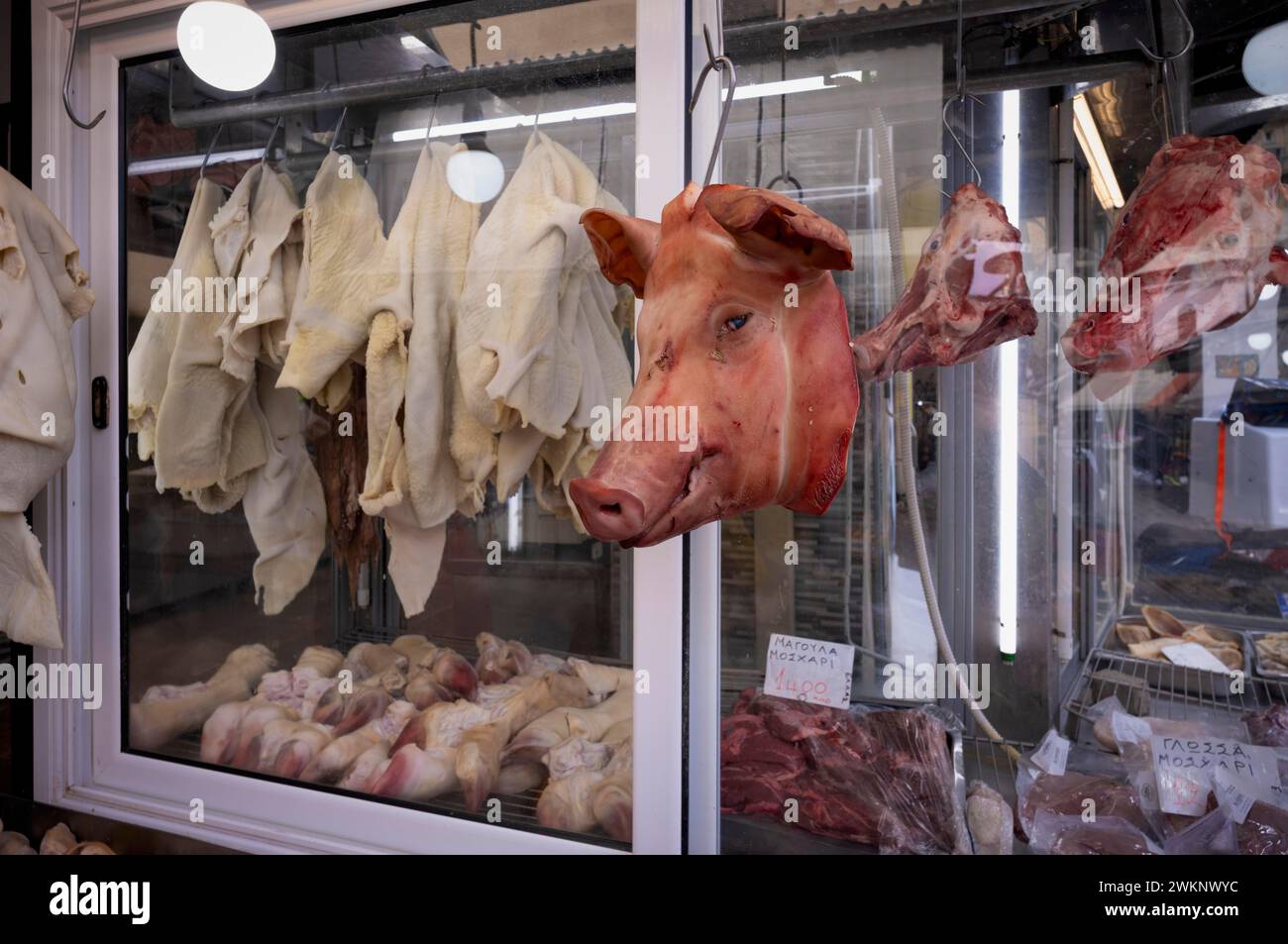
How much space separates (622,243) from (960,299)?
60cm

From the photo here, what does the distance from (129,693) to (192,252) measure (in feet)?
3.99

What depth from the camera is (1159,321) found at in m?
1.34

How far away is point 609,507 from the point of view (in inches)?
42.2

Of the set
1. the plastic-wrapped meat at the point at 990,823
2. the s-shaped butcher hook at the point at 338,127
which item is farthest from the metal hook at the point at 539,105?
the plastic-wrapped meat at the point at 990,823

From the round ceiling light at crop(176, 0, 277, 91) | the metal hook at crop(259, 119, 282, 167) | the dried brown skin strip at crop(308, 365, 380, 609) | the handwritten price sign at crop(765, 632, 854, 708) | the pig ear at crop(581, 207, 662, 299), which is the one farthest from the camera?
the dried brown skin strip at crop(308, 365, 380, 609)

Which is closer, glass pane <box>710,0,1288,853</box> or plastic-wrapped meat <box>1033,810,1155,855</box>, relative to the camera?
plastic-wrapped meat <box>1033,810,1155,855</box>

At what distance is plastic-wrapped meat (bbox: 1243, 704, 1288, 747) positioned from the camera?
1.57 m

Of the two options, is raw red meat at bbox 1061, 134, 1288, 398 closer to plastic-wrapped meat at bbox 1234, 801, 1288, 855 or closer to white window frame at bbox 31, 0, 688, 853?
plastic-wrapped meat at bbox 1234, 801, 1288, 855

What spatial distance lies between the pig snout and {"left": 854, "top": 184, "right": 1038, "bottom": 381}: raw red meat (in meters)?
0.56

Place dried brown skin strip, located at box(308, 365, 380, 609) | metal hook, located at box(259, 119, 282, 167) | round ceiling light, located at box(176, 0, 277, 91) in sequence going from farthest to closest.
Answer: dried brown skin strip, located at box(308, 365, 380, 609)
metal hook, located at box(259, 119, 282, 167)
round ceiling light, located at box(176, 0, 277, 91)

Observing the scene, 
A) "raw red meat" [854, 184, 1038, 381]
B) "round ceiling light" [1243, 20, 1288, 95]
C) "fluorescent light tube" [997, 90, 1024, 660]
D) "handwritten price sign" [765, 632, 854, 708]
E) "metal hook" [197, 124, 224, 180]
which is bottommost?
"handwritten price sign" [765, 632, 854, 708]

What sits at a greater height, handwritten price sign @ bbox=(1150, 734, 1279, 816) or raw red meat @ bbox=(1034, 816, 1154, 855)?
handwritten price sign @ bbox=(1150, 734, 1279, 816)

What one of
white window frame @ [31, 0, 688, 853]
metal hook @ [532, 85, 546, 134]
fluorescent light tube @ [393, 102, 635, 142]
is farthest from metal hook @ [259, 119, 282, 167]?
metal hook @ [532, 85, 546, 134]
